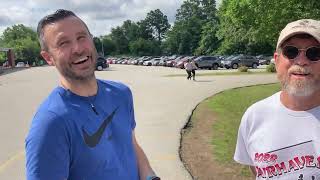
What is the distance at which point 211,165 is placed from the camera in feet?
25.8

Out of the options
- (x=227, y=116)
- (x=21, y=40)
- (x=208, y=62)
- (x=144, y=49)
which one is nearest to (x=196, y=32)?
(x=144, y=49)

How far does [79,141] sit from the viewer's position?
98.3 inches

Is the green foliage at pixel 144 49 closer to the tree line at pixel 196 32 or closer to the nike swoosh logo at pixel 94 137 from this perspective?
the tree line at pixel 196 32

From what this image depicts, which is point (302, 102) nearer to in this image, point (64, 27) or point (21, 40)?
point (64, 27)

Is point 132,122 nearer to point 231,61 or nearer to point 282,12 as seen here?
point 282,12

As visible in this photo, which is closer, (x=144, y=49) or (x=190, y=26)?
(x=190, y=26)

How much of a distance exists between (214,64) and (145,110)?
37861 mm

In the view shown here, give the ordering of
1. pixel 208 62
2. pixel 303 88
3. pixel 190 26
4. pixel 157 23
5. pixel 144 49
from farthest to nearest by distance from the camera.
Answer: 1. pixel 157 23
2. pixel 144 49
3. pixel 190 26
4. pixel 208 62
5. pixel 303 88

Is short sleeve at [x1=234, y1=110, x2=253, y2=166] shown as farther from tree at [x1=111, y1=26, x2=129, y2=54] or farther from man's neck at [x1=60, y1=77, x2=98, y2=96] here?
tree at [x1=111, y1=26, x2=129, y2=54]

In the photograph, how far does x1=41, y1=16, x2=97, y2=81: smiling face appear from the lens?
8.61ft

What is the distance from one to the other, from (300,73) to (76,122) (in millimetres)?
1288

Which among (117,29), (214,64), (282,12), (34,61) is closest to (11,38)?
(117,29)

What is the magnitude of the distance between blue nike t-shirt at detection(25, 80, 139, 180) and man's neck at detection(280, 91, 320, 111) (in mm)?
979

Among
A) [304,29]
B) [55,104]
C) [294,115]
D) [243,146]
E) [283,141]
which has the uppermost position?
[304,29]
